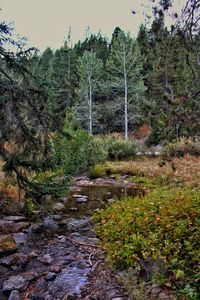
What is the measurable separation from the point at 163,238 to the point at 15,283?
2.15 metres

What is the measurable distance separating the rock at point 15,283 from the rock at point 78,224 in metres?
2.28

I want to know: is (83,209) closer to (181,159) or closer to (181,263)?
(181,263)

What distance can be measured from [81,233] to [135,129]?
89.9ft

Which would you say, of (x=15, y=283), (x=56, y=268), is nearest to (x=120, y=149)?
(x=56, y=268)

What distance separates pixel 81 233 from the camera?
6922mm

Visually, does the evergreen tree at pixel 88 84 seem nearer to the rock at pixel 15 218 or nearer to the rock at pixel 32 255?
the rock at pixel 15 218

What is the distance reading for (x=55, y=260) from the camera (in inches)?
217

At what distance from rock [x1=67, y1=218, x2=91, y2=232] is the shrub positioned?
1196cm

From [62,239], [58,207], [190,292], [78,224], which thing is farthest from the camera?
[58,207]

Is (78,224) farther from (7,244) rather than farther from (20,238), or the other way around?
(7,244)

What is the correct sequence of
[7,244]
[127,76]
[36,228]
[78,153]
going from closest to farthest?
[7,244] < [36,228] < [78,153] < [127,76]

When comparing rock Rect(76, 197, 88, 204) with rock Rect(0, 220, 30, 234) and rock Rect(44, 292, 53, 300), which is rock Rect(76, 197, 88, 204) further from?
rock Rect(44, 292, 53, 300)

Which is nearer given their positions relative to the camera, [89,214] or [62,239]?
[62,239]

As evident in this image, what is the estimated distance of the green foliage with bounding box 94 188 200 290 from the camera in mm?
3596
